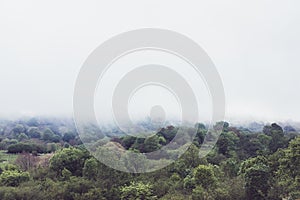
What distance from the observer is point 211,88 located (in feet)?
34.3

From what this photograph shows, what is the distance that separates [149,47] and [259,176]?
630 centimetres

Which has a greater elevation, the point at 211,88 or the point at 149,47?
the point at 149,47

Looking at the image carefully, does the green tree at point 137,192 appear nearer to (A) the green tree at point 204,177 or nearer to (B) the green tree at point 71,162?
(A) the green tree at point 204,177

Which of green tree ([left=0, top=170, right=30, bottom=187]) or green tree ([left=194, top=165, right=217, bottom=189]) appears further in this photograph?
green tree ([left=0, top=170, right=30, bottom=187])

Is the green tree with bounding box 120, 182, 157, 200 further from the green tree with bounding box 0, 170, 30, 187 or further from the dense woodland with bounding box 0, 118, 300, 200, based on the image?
the green tree with bounding box 0, 170, 30, 187

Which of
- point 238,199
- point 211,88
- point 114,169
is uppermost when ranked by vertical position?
point 211,88

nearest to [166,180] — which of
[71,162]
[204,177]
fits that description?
[204,177]

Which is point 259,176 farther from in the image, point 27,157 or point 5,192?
point 27,157

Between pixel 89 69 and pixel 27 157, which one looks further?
pixel 27 157

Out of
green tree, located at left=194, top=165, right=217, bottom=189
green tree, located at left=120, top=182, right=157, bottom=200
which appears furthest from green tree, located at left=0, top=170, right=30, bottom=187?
green tree, located at left=194, top=165, right=217, bottom=189

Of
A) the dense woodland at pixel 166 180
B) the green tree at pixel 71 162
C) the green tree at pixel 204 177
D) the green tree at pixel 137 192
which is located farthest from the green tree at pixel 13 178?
the green tree at pixel 204 177

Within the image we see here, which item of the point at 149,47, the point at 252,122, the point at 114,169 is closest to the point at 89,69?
the point at 149,47

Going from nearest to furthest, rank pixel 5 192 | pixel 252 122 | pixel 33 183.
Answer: pixel 5 192
pixel 33 183
pixel 252 122

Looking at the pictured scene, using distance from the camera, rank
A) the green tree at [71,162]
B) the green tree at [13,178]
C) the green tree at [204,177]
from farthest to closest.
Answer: the green tree at [71,162] → the green tree at [13,178] → the green tree at [204,177]
